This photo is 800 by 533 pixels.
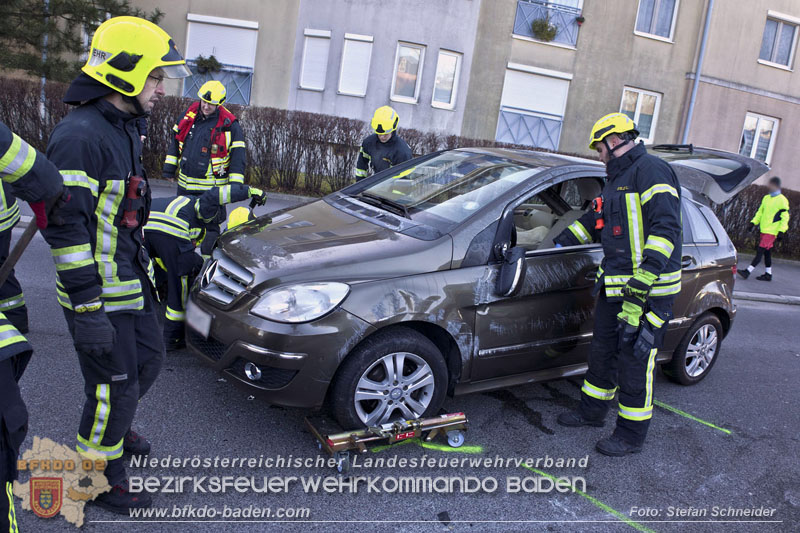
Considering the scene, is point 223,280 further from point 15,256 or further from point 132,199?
point 15,256

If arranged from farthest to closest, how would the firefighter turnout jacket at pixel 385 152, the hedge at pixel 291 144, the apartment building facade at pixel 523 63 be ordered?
the apartment building facade at pixel 523 63, the hedge at pixel 291 144, the firefighter turnout jacket at pixel 385 152

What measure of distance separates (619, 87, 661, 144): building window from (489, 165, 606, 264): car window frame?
60.0ft

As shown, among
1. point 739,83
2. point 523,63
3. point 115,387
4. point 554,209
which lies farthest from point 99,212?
point 739,83

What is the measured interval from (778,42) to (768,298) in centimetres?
1671

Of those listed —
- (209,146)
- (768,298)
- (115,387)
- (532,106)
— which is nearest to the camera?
(115,387)

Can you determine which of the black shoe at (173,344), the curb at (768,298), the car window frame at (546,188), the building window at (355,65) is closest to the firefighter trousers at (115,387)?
the black shoe at (173,344)

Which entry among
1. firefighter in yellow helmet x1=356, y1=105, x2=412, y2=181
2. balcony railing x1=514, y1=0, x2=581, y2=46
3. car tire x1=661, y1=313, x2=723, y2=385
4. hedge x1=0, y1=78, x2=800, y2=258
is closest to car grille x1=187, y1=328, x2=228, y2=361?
car tire x1=661, y1=313, x2=723, y2=385

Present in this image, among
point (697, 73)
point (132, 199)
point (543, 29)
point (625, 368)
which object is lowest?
point (625, 368)

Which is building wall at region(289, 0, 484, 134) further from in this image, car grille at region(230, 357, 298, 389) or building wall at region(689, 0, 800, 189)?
car grille at region(230, 357, 298, 389)

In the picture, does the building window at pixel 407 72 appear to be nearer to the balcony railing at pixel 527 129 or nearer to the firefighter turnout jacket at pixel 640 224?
→ the balcony railing at pixel 527 129

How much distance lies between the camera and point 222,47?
19.0m

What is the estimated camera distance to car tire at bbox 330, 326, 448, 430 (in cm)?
341

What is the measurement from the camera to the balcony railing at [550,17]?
19969 millimetres

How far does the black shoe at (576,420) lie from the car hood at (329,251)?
54.9 inches
